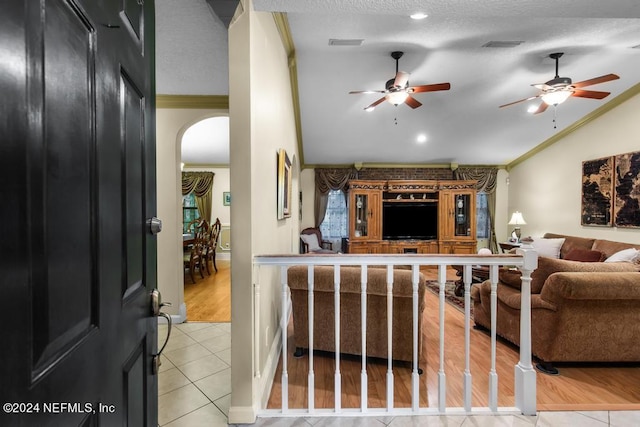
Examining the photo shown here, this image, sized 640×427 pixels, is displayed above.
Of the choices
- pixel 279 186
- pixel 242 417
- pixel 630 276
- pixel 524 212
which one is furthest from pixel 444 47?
pixel 524 212

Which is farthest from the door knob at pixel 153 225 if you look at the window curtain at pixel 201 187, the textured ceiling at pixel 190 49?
the window curtain at pixel 201 187

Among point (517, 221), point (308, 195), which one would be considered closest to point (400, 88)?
point (308, 195)

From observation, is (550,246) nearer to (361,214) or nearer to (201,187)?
(361,214)

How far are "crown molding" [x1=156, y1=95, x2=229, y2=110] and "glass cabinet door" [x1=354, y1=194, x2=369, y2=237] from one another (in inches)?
154

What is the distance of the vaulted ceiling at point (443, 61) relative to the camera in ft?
5.51

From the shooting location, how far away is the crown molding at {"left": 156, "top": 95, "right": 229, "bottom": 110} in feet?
10.5

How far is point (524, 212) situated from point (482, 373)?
222 inches

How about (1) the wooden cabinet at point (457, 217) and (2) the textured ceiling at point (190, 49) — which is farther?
(1) the wooden cabinet at point (457, 217)

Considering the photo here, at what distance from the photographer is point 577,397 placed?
205 centimetres

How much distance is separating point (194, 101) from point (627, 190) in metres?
6.26

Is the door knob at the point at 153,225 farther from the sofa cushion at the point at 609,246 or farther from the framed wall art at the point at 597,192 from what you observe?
the framed wall art at the point at 597,192

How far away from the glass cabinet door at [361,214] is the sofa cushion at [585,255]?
3610mm

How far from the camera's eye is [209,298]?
4.21m

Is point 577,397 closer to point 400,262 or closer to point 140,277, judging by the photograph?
point 400,262
